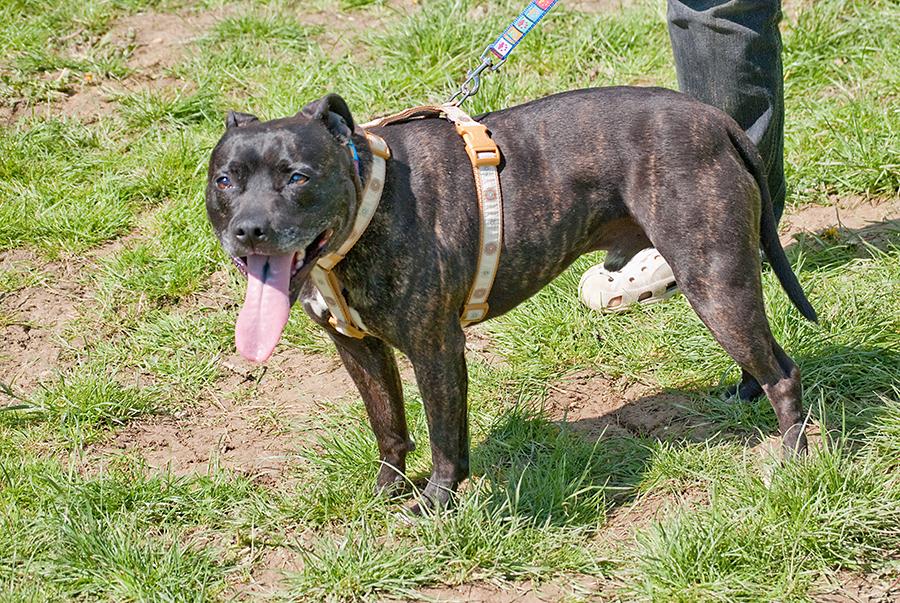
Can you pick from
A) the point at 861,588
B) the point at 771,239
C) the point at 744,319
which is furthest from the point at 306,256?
the point at 861,588

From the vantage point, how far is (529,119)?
12.7 ft

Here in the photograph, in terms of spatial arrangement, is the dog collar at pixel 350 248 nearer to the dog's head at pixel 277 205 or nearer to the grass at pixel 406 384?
the dog's head at pixel 277 205

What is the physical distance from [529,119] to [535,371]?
135 cm

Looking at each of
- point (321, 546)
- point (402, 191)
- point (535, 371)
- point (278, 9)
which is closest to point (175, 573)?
point (321, 546)

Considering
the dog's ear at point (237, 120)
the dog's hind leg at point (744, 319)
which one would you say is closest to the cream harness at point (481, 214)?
the dog's ear at point (237, 120)

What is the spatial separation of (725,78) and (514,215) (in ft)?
4.82

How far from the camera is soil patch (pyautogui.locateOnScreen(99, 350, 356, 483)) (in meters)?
4.50

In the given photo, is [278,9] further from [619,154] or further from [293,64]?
[619,154]

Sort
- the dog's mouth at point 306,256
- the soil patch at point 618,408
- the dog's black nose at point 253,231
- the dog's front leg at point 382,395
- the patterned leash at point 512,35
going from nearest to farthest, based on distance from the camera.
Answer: the dog's black nose at point 253,231 → the dog's mouth at point 306,256 → the dog's front leg at point 382,395 → the patterned leash at point 512,35 → the soil patch at point 618,408

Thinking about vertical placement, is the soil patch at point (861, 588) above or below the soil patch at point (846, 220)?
below

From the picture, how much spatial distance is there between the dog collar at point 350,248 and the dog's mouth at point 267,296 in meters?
0.12

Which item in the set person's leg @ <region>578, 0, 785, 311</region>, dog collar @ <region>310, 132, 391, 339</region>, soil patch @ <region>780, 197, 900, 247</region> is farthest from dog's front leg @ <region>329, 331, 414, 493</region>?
soil patch @ <region>780, 197, 900, 247</region>

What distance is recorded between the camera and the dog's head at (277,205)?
3.29 metres

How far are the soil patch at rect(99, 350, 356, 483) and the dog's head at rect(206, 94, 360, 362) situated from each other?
3.95 feet
